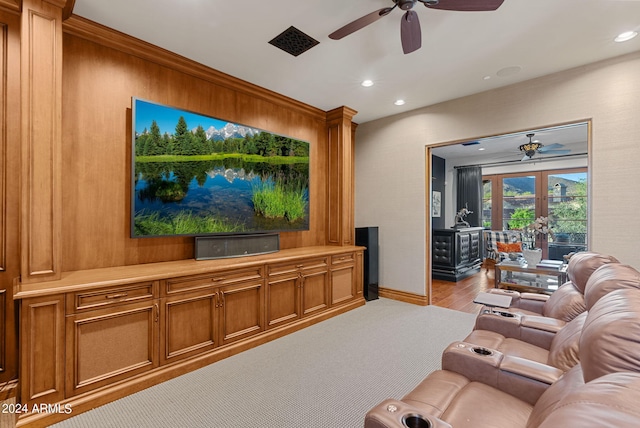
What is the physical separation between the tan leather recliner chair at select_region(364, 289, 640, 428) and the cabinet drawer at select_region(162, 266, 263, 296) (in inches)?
76.5

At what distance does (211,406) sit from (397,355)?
5.60ft

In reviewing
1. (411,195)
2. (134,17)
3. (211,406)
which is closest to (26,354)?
(211,406)

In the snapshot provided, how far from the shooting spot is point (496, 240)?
7836 millimetres

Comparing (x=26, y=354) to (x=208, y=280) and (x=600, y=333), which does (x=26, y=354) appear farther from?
(x=600, y=333)

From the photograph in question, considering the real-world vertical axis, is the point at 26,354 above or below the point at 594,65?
below

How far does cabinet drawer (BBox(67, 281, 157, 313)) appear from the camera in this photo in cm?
205

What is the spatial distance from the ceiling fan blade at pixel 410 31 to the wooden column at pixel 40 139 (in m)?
2.47

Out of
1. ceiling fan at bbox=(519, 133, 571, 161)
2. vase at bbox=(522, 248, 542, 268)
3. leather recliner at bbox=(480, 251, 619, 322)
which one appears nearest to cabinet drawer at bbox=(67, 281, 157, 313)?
leather recliner at bbox=(480, 251, 619, 322)

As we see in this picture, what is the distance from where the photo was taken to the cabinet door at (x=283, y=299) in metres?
3.31

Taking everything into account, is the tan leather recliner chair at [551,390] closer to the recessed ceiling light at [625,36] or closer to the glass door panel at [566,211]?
the recessed ceiling light at [625,36]

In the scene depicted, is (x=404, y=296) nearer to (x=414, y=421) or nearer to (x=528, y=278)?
(x=528, y=278)

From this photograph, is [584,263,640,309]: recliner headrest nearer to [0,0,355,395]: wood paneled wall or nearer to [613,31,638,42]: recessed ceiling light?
[613,31,638,42]: recessed ceiling light

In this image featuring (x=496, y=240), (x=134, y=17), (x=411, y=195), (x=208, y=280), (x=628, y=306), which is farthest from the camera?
(x=496, y=240)

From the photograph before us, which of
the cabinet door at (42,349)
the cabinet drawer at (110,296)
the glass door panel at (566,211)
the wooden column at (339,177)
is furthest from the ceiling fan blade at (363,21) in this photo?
the glass door panel at (566,211)
